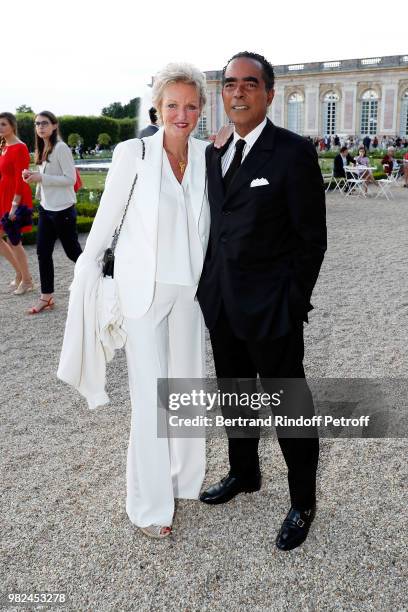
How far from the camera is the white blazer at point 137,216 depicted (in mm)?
1970

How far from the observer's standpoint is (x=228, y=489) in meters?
2.43

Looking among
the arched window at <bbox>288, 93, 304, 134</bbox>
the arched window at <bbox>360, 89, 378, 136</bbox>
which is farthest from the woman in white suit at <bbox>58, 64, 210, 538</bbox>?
the arched window at <bbox>288, 93, 304, 134</bbox>

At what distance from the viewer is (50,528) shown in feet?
7.42

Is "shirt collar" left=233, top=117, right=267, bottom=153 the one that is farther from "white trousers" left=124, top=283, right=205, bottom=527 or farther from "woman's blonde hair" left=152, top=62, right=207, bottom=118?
"white trousers" left=124, top=283, right=205, bottom=527

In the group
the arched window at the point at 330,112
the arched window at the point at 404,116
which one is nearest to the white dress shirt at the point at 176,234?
the arched window at the point at 404,116

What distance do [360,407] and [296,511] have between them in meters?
1.22

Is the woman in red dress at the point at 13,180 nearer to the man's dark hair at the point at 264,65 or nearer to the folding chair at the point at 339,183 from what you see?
the man's dark hair at the point at 264,65

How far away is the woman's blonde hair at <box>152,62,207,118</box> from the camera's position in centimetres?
198

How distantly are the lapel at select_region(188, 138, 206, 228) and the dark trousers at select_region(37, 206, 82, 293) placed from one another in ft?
9.48

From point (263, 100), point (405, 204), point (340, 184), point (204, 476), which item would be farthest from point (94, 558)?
point (340, 184)

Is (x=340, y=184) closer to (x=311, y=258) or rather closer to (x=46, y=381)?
(x=46, y=381)

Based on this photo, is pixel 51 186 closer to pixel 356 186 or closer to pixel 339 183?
pixel 339 183

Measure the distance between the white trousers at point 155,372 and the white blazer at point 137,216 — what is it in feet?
0.27

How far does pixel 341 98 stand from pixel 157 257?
52892 mm
